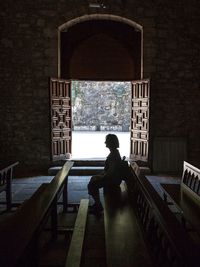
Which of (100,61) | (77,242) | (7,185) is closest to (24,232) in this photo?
(77,242)

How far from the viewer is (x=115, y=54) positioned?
825 cm

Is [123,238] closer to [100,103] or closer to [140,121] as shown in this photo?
[140,121]

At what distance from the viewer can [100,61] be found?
27.2 ft

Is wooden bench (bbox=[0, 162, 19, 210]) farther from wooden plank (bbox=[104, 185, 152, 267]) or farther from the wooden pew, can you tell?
wooden plank (bbox=[104, 185, 152, 267])

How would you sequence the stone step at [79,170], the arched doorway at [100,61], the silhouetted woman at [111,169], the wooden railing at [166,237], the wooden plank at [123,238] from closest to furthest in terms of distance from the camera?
1. the wooden railing at [166,237]
2. the wooden plank at [123,238]
3. the silhouetted woman at [111,169]
4. the stone step at [79,170]
5. the arched doorway at [100,61]

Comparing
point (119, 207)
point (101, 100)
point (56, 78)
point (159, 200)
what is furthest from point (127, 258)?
point (101, 100)

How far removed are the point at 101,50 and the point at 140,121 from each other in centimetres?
195

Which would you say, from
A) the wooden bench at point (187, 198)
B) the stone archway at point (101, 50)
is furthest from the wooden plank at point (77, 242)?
the stone archway at point (101, 50)

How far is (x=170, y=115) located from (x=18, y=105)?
3471 millimetres

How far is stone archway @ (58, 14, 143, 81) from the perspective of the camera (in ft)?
26.7

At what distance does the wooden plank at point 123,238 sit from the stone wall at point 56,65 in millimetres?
4711

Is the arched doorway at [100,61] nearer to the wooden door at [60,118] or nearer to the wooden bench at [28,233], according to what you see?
the wooden door at [60,118]

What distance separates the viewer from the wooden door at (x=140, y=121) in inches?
306

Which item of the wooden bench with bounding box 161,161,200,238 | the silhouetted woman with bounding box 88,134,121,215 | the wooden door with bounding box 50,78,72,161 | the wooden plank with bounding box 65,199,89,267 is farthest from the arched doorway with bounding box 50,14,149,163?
the wooden plank with bounding box 65,199,89,267
